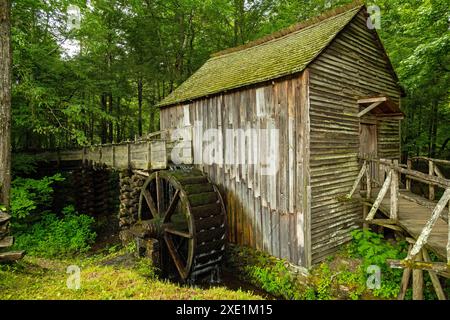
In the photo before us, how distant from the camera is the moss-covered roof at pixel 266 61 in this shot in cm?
727

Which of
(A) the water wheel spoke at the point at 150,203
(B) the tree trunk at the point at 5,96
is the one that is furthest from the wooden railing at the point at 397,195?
(B) the tree trunk at the point at 5,96

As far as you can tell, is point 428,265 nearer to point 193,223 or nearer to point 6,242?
point 193,223

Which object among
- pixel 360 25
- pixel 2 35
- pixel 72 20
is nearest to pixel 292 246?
pixel 360 25

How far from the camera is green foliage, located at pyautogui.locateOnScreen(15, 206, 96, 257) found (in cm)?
1041

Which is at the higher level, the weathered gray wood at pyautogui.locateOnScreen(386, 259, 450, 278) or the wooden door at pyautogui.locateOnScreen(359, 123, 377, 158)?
the wooden door at pyautogui.locateOnScreen(359, 123, 377, 158)

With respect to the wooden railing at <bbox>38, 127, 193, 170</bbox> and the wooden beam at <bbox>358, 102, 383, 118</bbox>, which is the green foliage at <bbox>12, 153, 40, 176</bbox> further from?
the wooden beam at <bbox>358, 102, 383, 118</bbox>

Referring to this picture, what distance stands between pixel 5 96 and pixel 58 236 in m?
7.39

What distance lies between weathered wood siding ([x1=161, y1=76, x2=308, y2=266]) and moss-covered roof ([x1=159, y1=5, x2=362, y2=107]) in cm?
35

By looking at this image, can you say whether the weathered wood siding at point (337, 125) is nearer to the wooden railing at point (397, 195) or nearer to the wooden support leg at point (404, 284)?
the wooden railing at point (397, 195)

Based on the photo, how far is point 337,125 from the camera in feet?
25.0

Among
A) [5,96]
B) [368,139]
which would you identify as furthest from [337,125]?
[5,96]

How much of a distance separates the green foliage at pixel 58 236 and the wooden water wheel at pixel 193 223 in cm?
438

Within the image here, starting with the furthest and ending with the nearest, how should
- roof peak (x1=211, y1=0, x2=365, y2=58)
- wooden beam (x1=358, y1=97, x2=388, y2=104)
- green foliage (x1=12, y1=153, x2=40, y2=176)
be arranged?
green foliage (x1=12, y1=153, x2=40, y2=176), roof peak (x1=211, y1=0, x2=365, y2=58), wooden beam (x1=358, y1=97, x2=388, y2=104)

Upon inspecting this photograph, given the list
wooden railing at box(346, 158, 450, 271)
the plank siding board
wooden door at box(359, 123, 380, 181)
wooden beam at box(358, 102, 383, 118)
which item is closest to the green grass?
the plank siding board
